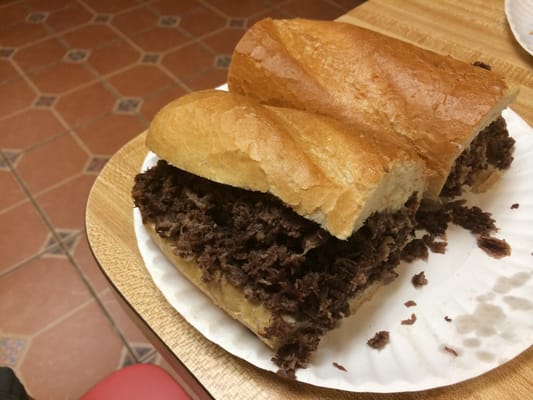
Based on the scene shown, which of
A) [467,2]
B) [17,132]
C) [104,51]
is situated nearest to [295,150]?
[467,2]

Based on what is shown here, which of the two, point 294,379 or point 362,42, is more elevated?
point 362,42

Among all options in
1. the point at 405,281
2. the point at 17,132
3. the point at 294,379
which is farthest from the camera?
the point at 17,132

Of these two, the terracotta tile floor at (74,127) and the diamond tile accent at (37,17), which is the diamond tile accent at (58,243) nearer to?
the terracotta tile floor at (74,127)

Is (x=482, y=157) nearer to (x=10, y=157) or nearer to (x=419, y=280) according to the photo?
(x=419, y=280)

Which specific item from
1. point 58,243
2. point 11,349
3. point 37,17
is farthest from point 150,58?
point 11,349

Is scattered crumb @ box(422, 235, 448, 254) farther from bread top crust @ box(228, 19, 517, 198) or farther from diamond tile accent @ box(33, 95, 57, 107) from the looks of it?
diamond tile accent @ box(33, 95, 57, 107)

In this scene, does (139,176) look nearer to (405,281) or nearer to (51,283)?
(405,281)

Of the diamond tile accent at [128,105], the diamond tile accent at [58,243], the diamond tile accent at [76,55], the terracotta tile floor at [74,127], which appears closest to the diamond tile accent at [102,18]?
the terracotta tile floor at [74,127]
